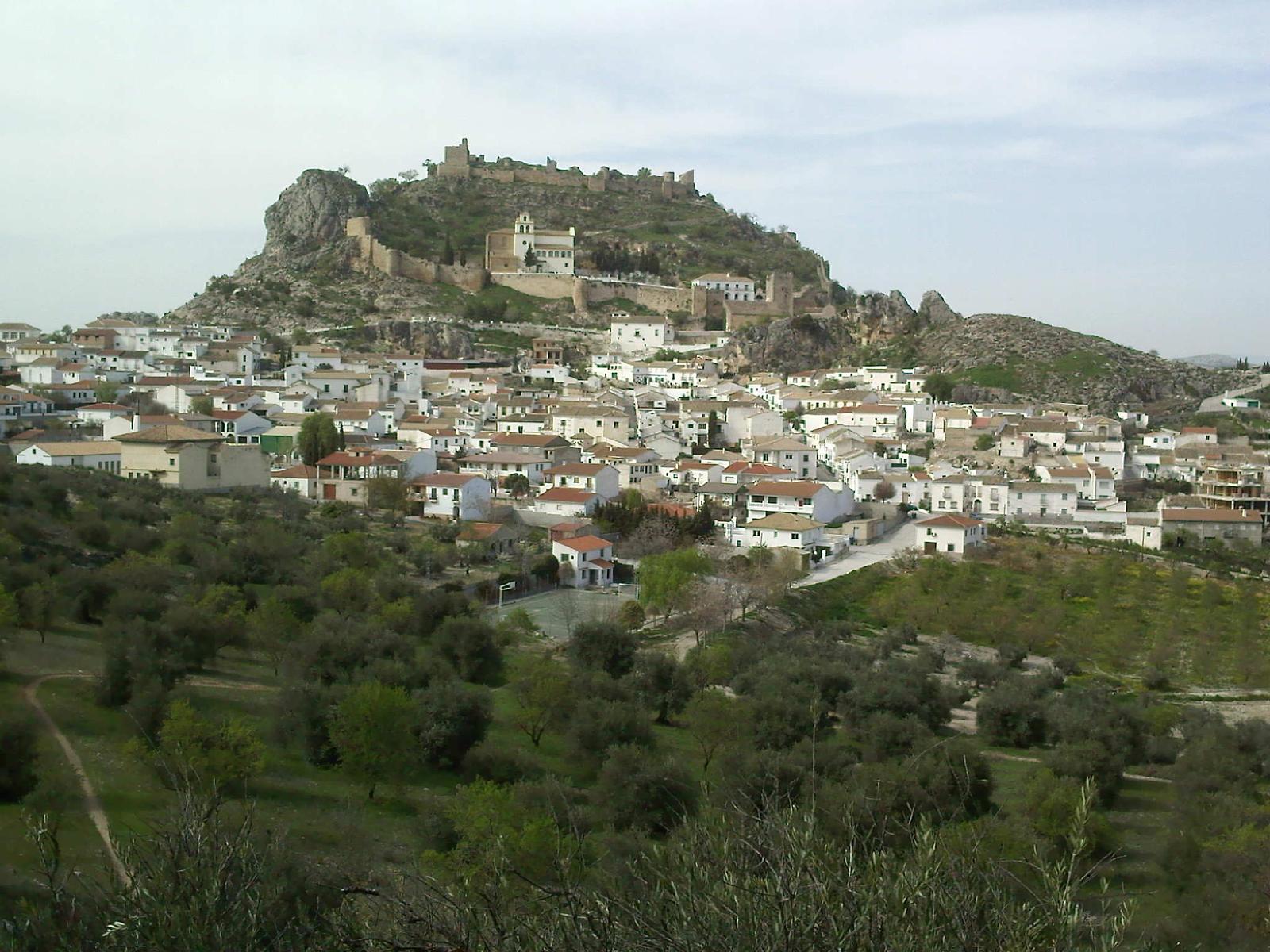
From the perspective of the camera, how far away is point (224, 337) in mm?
56000

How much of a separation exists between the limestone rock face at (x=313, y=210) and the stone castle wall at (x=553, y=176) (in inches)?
455

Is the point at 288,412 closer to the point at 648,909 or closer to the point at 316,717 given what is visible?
the point at 316,717

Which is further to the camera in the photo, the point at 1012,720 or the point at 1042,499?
the point at 1042,499

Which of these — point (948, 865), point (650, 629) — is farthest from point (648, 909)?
point (650, 629)

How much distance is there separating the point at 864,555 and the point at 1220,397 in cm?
3159

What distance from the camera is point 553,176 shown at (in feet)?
269

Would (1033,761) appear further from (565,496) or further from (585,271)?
(585,271)

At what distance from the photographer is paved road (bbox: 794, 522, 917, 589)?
94.9 ft

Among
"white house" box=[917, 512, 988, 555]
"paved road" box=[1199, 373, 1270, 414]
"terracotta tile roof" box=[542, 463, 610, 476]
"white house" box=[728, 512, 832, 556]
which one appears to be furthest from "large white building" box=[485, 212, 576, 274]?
"white house" box=[917, 512, 988, 555]

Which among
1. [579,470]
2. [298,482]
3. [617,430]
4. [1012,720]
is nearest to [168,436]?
[298,482]

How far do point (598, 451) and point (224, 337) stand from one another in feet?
86.0

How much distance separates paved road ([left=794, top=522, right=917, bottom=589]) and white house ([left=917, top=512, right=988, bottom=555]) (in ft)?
1.74

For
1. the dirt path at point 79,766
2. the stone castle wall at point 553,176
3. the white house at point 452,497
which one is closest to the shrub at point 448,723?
the dirt path at point 79,766

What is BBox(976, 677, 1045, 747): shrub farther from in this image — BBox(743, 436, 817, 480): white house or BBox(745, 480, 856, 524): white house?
BBox(743, 436, 817, 480): white house
